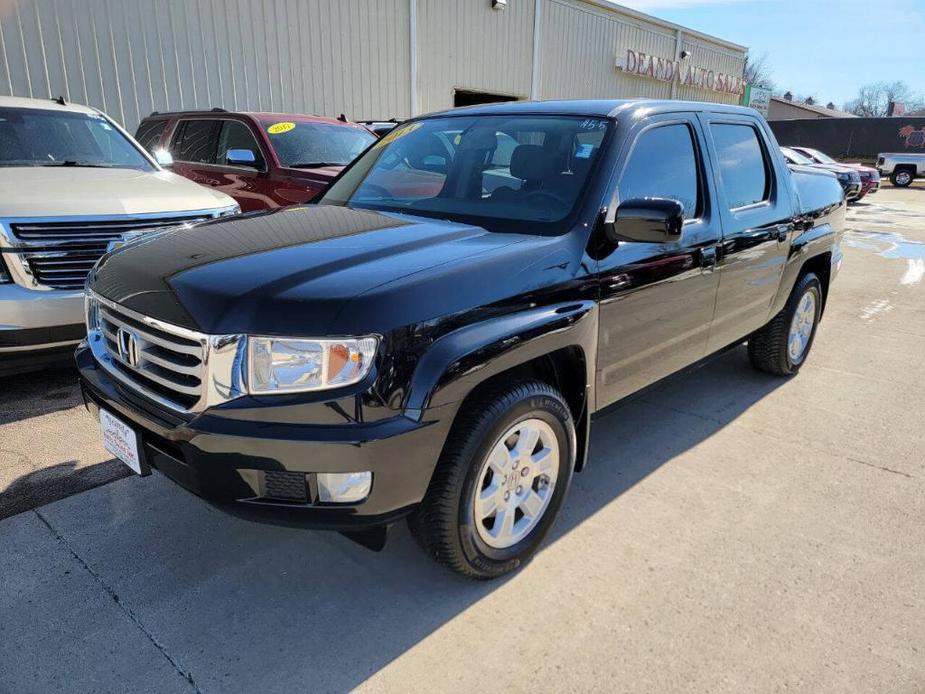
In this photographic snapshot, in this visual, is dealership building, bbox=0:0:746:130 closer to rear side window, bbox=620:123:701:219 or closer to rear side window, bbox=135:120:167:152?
rear side window, bbox=135:120:167:152

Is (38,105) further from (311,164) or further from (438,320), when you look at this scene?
(438,320)

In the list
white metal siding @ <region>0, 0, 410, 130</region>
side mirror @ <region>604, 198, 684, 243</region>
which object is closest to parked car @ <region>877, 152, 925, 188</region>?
white metal siding @ <region>0, 0, 410, 130</region>

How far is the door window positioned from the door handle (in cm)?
479

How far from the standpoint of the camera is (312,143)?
7027 millimetres

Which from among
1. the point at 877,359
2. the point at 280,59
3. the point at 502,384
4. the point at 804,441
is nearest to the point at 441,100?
the point at 280,59

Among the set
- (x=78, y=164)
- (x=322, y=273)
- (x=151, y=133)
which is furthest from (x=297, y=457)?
(x=151, y=133)

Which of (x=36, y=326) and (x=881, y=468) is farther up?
(x=36, y=326)

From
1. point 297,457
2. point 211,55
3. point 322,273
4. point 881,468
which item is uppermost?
point 211,55

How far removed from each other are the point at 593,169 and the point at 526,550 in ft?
5.27

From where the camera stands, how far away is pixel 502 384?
2.41 meters

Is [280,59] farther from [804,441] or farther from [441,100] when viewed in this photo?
[804,441]

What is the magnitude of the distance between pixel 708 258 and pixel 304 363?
7.44ft

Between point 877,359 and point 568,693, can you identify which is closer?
point 568,693

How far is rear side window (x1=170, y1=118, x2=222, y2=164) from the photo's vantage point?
7352 millimetres
